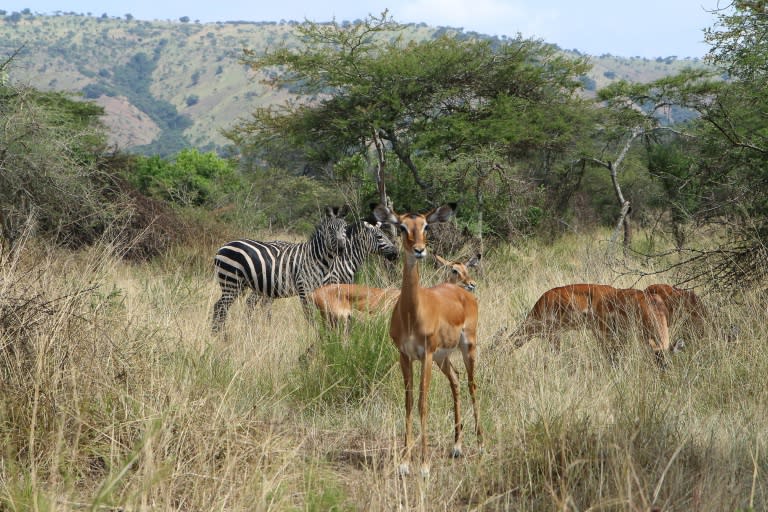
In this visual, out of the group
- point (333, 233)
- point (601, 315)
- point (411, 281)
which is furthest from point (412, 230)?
point (333, 233)

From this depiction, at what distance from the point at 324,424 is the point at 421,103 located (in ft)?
35.8

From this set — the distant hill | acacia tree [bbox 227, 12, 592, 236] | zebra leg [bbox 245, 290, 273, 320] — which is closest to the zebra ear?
zebra leg [bbox 245, 290, 273, 320]

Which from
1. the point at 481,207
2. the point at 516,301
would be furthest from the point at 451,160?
the point at 516,301

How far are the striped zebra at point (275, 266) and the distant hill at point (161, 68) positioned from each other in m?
86.2

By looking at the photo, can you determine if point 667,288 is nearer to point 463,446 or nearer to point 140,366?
point 463,446

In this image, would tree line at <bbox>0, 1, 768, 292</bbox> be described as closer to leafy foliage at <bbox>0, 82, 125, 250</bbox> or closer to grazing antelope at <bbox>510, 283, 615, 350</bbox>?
leafy foliage at <bbox>0, 82, 125, 250</bbox>

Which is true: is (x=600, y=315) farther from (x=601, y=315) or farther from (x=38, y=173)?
(x=38, y=173)

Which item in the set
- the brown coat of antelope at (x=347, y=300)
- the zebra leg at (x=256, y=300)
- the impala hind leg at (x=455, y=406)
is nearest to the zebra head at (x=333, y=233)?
the zebra leg at (x=256, y=300)

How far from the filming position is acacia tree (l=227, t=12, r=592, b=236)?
14.9 m

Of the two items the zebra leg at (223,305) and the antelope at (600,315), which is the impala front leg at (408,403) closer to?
the antelope at (600,315)

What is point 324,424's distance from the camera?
5.40m

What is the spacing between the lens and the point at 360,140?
1576 cm

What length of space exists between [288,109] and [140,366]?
12.2m

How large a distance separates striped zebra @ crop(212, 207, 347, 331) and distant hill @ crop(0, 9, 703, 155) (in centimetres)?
8618
